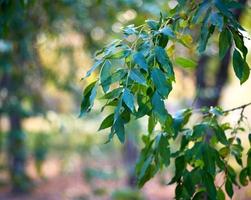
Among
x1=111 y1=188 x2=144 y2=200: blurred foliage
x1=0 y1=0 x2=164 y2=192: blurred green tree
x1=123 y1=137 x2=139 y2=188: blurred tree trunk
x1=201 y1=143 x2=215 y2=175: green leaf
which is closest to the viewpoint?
x1=201 y1=143 x2=215 y2=175: green leaf

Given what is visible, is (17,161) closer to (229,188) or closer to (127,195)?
(127,195)

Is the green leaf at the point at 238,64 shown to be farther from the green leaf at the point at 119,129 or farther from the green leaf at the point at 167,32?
the green leaf at the point at 119,129

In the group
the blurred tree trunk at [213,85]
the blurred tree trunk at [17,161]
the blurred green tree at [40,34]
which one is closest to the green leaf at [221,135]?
the blurred green tree at [40,34]

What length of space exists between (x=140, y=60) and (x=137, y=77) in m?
0.05

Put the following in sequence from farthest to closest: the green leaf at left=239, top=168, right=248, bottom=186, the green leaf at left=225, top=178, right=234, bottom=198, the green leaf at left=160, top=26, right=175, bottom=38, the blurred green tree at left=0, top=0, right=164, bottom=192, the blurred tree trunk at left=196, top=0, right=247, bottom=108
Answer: the blurred tree trunk at left=196, top=0, right=247, bottom=108 < the blurred green tree at left=0, top=0, right=164, bottom=192 < the green leaf at left=239, top=168, right=248, bottom=186 < the green leaf at left=225, top=178, right=234, bottom=198 < the green leaf at left=160, top=26, right=175, bottom=38

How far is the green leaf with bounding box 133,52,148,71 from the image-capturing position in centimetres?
143

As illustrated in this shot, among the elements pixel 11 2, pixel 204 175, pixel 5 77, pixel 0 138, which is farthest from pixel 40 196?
pixel 204 175

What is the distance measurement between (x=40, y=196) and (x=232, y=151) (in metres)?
6.60

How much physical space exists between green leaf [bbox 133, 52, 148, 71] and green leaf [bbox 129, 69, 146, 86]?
0.03 m

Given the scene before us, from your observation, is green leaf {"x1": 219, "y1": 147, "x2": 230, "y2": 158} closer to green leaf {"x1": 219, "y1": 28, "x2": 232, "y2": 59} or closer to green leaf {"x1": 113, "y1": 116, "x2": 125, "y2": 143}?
green leaf {"x1": 219, "y1": 28, "x2": 232, "y2": 59}

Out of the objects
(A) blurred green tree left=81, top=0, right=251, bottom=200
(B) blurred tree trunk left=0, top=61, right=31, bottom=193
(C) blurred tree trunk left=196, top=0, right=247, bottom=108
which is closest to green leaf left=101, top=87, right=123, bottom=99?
(A) blurred green tree left=81, top=0, right=251, bottom=200

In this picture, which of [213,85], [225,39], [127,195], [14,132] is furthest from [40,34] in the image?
[225,39]

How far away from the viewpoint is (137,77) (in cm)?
145

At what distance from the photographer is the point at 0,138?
7.42 meters
